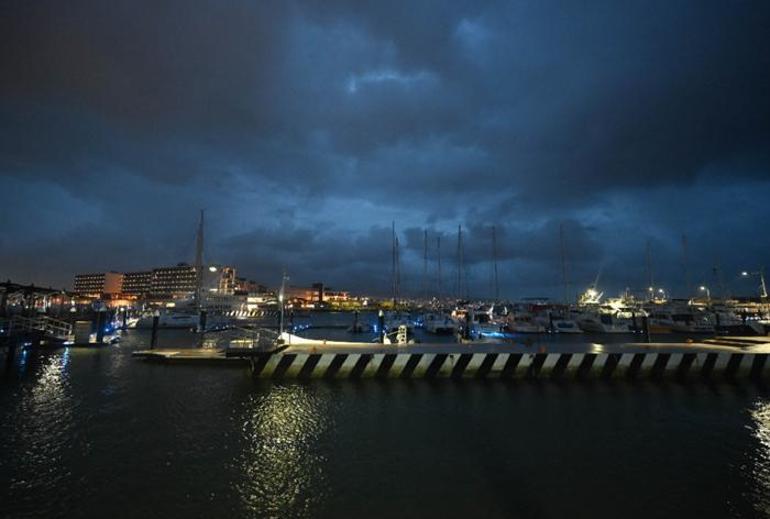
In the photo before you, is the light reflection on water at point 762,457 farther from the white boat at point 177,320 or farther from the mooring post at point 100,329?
the white boat at point 177,320

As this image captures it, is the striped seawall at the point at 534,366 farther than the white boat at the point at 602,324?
No

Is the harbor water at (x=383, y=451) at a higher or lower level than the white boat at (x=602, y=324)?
lower

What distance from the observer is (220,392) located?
2084 cm

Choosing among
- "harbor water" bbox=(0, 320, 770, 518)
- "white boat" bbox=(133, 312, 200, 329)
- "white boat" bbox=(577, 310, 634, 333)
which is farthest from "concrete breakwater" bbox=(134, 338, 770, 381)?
"white boat" bbox=(133, 312, 200, 329)

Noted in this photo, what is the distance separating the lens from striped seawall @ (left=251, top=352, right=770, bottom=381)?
23672mm

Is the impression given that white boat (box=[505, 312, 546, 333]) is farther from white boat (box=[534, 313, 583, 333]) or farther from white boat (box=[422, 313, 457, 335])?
white boat (box=[422, 313, 457, 335])

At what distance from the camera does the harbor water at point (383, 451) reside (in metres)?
9.37

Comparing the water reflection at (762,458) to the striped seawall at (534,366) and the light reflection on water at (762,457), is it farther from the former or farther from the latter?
the striped seawall at (534,366)

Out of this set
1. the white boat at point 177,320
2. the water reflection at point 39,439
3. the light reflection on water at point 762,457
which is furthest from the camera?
the white boat at point 177,320

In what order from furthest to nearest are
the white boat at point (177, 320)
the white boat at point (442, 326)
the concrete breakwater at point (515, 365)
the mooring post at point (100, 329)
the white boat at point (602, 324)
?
the white boat at point (177, 320)
the white boat at point (602, 324)
the white boat at point (442, 326)
the mooring post at point (100, 329)
the concrete breakwater at point (515, 365)

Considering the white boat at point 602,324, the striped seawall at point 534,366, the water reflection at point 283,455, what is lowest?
the water reflection at point 283,455

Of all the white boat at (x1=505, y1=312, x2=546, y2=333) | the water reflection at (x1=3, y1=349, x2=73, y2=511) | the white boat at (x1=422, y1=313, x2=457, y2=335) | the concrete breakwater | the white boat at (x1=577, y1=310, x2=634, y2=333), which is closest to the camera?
the water reflection at (x1=3, y1=349, x2=73, y2=511)

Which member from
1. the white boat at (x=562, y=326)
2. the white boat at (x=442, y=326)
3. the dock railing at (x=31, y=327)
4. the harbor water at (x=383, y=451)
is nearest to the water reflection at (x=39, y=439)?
the harbor water at (x=383, y=451)

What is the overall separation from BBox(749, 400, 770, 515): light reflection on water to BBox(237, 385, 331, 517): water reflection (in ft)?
35.7
